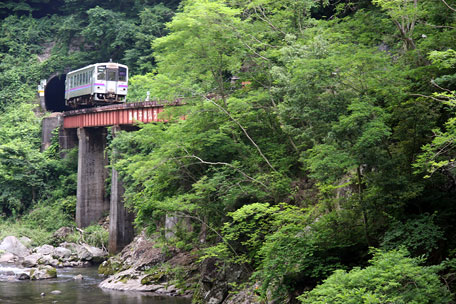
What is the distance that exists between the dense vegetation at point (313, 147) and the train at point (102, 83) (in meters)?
19.9

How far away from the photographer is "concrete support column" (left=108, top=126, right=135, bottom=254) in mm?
39031

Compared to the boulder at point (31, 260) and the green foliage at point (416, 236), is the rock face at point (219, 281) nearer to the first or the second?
the green foliage at point (416, 236)

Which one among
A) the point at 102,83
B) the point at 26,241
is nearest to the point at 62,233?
the point at 26,241

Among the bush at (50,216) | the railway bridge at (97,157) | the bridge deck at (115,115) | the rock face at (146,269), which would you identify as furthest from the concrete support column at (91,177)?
the rock face at (146,269)

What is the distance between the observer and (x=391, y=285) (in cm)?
1252

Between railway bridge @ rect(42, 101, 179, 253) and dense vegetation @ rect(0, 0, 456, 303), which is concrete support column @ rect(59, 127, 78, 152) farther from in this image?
dense vegetation @ rect(0, 0, 456, 303)

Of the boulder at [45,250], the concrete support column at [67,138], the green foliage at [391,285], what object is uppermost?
the concrete support column at [67,138]

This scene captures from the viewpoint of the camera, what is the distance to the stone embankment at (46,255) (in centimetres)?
3719

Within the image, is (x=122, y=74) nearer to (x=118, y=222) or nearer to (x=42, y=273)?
(x=118, y=222)

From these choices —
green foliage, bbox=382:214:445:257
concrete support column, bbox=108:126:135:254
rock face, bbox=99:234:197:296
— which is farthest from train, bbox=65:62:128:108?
green foliage, bbox=382:214:445:257

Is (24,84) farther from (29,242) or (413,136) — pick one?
(413,136)

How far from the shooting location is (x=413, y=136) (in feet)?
52.0

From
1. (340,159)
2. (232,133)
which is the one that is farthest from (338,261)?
(232,133)

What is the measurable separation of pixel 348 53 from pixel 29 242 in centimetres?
3072
